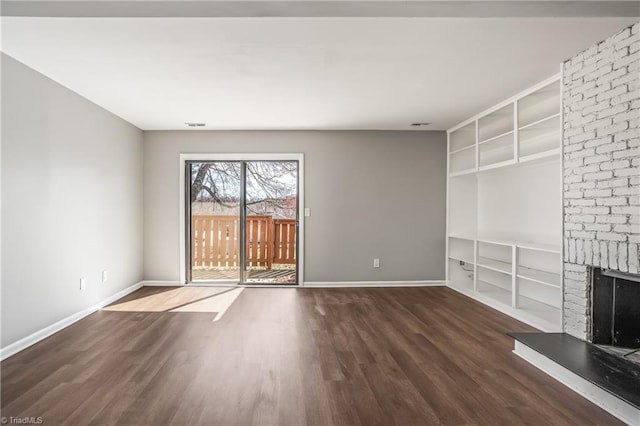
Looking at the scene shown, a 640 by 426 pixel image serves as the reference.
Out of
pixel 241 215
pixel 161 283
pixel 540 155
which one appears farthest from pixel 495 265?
pixel 161 283

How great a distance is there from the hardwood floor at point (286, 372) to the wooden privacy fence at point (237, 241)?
1391mm

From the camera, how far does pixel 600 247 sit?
8.46ft

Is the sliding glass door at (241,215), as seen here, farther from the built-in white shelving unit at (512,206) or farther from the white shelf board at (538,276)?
the white shelf board at (538,276)

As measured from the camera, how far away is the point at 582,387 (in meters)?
2.19

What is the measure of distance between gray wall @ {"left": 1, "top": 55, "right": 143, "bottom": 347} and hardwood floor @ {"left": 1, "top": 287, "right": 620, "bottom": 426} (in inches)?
15.3

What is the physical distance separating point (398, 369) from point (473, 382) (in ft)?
1.66

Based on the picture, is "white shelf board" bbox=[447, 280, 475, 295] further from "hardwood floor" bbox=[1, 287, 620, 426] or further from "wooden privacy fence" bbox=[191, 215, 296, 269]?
"wooden privacy fence" bbox=[191, 215, 296, 269]

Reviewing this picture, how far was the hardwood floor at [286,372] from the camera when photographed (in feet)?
6.46

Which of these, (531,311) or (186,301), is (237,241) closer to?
(186,301)

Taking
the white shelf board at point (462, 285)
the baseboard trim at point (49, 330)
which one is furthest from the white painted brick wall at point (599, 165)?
the baseboard trim at point (49, 330)

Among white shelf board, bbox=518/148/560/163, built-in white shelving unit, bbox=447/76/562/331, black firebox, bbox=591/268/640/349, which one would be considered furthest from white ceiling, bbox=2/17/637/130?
black firebox, bbox=591/268/640/349

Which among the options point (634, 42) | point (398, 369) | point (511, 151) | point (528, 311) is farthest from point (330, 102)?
point (528, 311)

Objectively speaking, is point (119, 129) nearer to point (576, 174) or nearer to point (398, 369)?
point (398, 369)

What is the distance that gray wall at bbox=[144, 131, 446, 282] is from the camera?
205 inches
